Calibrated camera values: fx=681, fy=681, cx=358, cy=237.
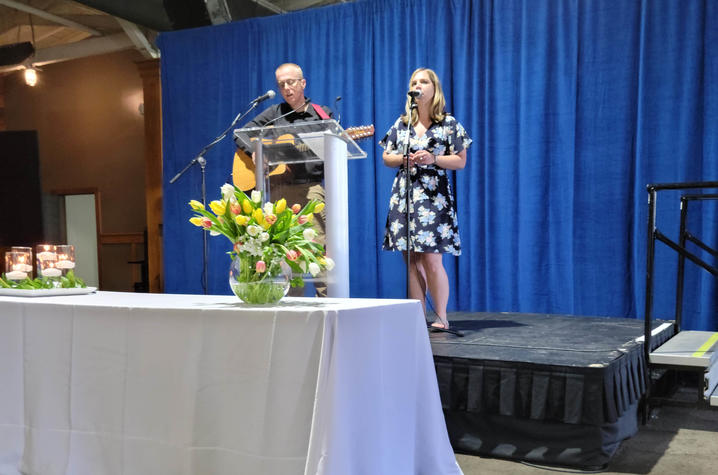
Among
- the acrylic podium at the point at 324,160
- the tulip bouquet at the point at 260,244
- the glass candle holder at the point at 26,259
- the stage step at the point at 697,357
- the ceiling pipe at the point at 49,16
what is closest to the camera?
the tulip bouquet at the point at 260,244

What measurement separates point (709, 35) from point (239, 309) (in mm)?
3634

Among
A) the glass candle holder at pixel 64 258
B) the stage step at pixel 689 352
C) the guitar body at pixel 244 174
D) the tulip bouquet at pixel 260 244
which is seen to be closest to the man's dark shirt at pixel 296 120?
the guitar body at pixel 244 174

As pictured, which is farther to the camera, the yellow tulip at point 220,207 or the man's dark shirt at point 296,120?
the man's dark shirt at point 296,120

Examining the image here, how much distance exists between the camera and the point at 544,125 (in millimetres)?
4578

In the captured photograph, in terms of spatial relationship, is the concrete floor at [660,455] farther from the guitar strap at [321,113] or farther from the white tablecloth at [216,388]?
the guitar strap at [321,113]

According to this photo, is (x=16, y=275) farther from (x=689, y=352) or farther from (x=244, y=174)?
(x=689, y=352)

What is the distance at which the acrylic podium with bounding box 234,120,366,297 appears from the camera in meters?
2.12

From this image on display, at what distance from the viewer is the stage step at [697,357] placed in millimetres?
2623

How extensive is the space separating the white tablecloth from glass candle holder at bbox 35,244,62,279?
221mm

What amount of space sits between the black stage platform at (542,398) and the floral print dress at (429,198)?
537 mm

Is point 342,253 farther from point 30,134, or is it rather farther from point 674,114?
point 30,134

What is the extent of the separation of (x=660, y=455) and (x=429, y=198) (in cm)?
145

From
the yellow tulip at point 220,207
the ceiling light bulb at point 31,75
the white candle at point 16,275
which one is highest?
the ceiling light bulb at point 31,75

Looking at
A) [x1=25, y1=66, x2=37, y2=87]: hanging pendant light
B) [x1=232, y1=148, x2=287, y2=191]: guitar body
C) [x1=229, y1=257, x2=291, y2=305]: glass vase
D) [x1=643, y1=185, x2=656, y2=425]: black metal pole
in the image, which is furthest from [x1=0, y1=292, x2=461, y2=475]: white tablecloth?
[x1=25, y1=66, x2=37, y2=87]: hanging pendant light
